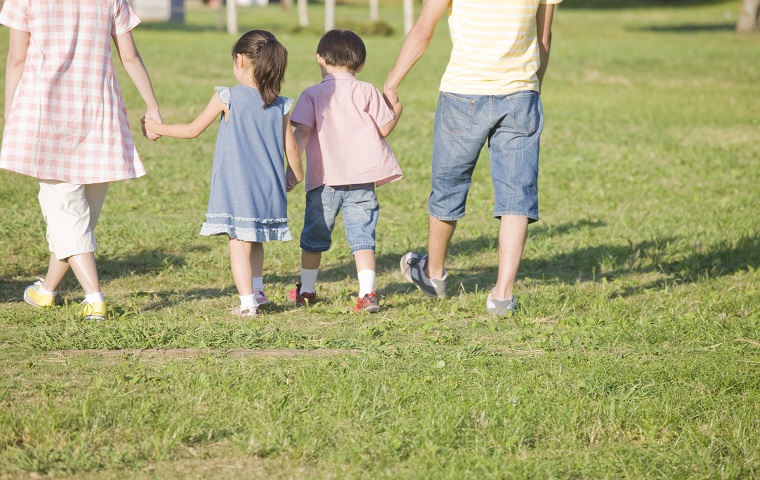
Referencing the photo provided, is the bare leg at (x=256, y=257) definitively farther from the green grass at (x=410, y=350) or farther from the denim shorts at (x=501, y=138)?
the denim shorts at (x=501, y=138)

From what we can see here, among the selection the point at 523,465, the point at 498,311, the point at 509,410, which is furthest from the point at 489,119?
the point at 523,465

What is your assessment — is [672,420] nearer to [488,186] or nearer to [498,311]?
[498,311]

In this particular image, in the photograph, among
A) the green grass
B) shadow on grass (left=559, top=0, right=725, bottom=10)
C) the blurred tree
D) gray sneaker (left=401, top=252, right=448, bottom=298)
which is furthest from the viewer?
shadow on grass (left=559, top=0, right=725, bottom=10)

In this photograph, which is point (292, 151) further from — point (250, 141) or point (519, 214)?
point (519, 214)

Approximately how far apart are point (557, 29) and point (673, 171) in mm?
31686

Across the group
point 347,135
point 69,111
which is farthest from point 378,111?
point 69,111

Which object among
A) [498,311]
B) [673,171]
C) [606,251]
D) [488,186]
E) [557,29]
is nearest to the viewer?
[498,311]

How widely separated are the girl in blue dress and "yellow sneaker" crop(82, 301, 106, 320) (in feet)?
2.14

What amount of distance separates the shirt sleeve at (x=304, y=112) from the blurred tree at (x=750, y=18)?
38.9 metres

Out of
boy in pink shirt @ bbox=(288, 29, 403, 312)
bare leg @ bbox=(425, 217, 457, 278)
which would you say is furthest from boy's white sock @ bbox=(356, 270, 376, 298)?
bare leg @ bbox=(425, 217, 457, 278)

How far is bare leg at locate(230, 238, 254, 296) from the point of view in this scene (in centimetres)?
540

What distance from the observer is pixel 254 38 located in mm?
5246

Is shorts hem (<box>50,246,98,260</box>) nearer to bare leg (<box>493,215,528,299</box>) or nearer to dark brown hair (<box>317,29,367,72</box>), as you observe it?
dark brown hair (<box>317,29,367,72</box>)

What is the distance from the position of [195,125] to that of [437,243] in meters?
1.62
